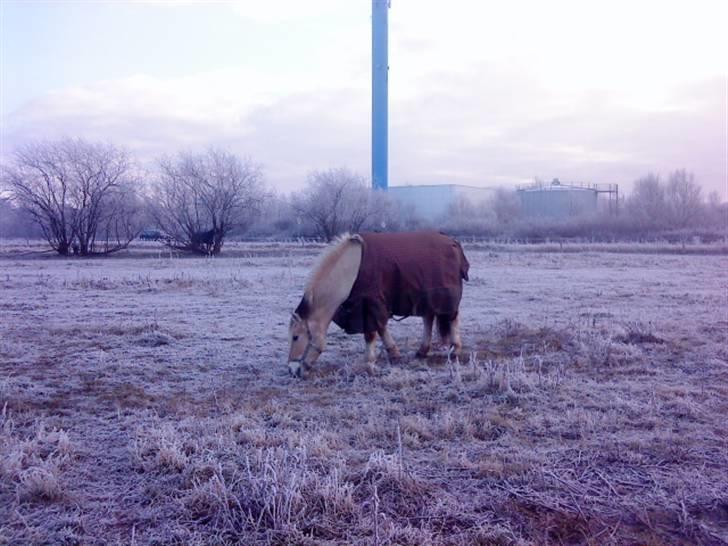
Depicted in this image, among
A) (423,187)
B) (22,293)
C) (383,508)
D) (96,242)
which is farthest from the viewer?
(423,187)

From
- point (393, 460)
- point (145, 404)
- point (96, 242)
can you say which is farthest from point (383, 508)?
point (96, 242)

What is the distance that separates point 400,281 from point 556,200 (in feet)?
220

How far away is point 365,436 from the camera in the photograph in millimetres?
5879

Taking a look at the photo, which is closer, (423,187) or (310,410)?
(310,410)

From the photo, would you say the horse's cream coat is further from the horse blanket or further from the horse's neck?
the horse blanket

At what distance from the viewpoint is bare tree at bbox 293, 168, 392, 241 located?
4678 centimetres

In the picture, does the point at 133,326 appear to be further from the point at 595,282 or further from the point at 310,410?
the point at 595,282

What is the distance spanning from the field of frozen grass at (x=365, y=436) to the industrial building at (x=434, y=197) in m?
51.6

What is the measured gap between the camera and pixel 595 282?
1977cm

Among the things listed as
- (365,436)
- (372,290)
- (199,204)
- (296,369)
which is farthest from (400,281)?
(199,204)

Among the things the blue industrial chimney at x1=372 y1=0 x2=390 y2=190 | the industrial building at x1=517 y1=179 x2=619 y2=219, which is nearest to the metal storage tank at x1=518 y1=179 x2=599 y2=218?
the industrial building at x1=517 y1=179 x2=619 y2=219

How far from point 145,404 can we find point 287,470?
115 inches

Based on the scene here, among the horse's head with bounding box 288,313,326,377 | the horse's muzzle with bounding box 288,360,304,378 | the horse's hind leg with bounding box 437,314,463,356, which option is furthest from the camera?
the horse's hind leg with bounding box 437,314,463,356

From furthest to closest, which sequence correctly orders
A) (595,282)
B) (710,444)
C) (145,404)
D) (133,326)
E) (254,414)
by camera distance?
(595,282) → (133,326) → (145,404) → (254,414) → (710,444)
